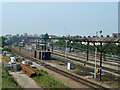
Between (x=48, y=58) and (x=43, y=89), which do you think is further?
(x=48, y=58)

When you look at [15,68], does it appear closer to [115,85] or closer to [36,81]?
[36,81]

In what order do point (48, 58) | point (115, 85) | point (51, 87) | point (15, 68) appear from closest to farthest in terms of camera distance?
point (51, 87)
point (115, 85)
point (15, 68)
point (48, 58)

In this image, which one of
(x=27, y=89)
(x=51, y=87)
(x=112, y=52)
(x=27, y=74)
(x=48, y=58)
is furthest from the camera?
(x=112, y=52)

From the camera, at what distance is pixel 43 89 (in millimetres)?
13453

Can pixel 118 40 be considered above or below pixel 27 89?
above

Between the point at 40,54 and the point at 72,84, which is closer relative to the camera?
the point at 72,84

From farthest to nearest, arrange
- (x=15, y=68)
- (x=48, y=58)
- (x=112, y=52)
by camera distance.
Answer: (x=112, y=52) < (x=48, y=58) < (x=15, y=68)

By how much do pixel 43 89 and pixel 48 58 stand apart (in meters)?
22.7

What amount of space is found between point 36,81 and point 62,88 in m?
3.45

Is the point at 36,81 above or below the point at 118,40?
below

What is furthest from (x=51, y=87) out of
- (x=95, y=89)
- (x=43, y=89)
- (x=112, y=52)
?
(x=112, y=52)

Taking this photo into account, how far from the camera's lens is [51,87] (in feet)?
45.9

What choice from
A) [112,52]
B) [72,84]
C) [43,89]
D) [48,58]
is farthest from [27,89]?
[112,52]

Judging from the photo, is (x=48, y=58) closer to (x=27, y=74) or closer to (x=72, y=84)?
(x=27, y=74)
